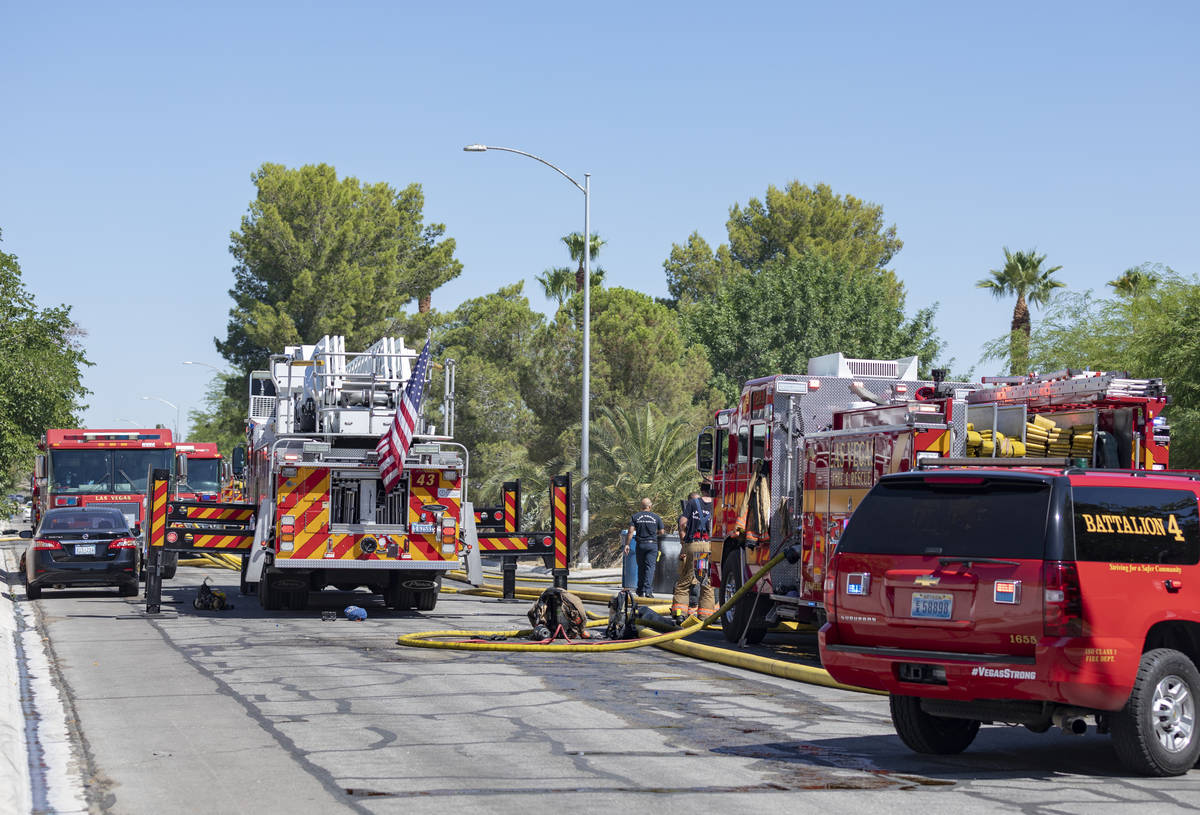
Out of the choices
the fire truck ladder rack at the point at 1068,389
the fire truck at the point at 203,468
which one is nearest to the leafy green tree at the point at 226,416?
the fire truck at the point at 203,468

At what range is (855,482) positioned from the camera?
14922 mm

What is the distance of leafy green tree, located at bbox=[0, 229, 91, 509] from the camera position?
34.0 meters

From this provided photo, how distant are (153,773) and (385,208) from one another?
164 ft

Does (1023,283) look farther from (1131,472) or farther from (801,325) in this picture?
(1131,472)

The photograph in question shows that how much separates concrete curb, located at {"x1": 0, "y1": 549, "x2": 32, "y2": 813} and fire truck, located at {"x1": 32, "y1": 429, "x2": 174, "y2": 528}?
45.3 ft

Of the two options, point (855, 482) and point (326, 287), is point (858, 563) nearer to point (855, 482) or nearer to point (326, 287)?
point (855, 482)

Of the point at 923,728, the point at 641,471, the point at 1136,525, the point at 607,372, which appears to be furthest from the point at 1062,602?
the point at 607,372

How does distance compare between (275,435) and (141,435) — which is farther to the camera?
(141,435)

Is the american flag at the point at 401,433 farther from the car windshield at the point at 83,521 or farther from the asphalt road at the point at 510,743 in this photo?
the car windshield at the point at 83,521

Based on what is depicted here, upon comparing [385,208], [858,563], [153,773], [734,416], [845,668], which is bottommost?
[153,773]

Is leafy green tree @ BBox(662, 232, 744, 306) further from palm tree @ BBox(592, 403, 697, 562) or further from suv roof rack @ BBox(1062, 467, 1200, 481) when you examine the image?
suv roof rack @ BBox(1062, 467, 1200, 481)

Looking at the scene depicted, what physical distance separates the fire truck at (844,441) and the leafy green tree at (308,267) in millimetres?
36622

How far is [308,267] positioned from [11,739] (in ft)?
150

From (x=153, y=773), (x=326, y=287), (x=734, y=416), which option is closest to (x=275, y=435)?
(x=734, y=416)
